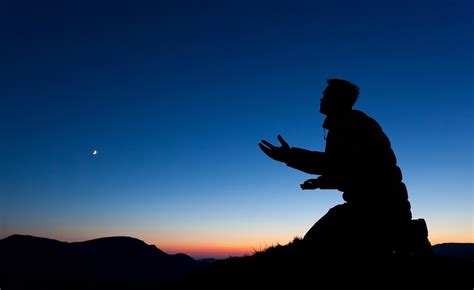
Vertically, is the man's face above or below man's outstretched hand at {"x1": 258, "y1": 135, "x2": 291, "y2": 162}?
above

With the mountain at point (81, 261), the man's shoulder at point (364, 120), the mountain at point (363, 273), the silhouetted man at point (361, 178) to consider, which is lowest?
the mountain at point (363, 273)

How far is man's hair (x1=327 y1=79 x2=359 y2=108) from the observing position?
4.18 meters

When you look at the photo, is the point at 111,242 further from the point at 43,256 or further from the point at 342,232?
the point at 342,232

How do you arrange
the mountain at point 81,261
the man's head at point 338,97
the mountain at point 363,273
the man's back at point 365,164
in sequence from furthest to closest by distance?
the mountain at point 81,261 < the man's head at point 338,97 < the mountain at point 363,273 < the man's back at point 365,164

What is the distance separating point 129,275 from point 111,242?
2016 inches

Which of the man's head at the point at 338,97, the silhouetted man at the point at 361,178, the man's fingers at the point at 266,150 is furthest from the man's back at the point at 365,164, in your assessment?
the man's fingers at the point at 266,150

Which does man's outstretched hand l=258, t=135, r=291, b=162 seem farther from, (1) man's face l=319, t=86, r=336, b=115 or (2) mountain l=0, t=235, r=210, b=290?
(2) mountain l=0, t=235, r=210, b=290

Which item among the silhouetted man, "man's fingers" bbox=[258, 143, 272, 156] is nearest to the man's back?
the silhouetted man

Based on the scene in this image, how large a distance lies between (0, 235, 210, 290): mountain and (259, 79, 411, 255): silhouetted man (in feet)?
479

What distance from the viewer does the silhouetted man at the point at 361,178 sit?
12.6ft

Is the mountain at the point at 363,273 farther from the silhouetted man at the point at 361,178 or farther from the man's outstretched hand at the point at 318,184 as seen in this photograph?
the man's outstretched hand at the point at 318,184

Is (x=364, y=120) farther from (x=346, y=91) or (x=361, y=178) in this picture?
(x=361, y=178)

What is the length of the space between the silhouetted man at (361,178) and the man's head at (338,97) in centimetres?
24

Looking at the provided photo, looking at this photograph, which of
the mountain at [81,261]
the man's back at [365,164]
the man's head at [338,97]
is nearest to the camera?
the man's back at [365,164]
